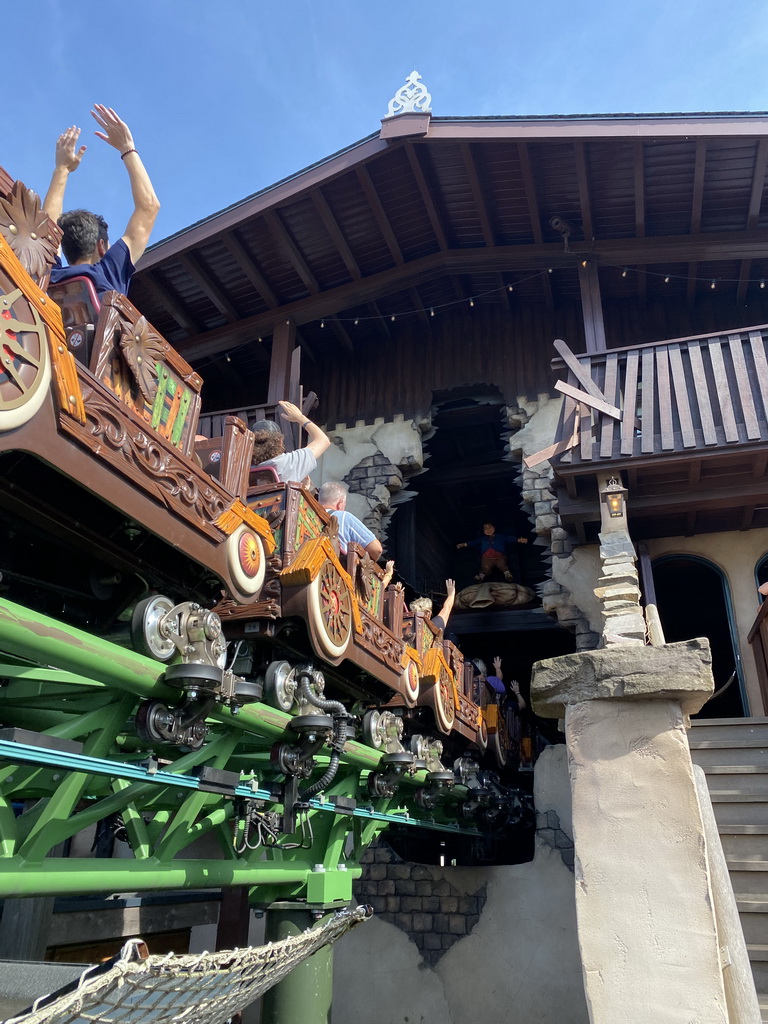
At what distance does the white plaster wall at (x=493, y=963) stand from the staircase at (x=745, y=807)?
2.64 meters

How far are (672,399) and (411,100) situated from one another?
13.9 feet

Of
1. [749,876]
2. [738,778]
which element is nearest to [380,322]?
[738,778]

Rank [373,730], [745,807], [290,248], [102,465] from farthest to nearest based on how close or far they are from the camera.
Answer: [290,248] → [745,807] → [373,730] → [102,465]

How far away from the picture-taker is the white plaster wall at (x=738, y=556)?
8914mm

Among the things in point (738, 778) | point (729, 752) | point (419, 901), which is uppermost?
point (729, 752)

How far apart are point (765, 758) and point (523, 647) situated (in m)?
6.59

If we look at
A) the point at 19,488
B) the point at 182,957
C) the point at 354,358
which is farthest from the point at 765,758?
the point at 354,358

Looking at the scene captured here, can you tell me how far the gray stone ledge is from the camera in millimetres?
2803

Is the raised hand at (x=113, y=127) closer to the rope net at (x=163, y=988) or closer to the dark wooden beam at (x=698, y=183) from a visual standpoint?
the rope net at (x=163, y=988)

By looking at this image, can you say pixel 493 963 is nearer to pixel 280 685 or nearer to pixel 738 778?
pixel 738 778

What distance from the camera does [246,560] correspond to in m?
3.58

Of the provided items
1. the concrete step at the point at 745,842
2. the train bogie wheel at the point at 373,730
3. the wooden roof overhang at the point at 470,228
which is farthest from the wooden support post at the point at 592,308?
the train bogie wheel at the point at 373,730

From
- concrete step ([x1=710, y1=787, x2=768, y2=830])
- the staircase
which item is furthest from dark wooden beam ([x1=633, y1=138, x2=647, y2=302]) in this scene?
concrete step ([x1=710, y1=787, x2=768, y2=830])

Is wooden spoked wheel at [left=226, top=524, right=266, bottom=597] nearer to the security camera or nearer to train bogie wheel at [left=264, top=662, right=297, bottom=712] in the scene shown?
train bogie wheel at [left=264, top=662, right=297, bottom=712]
